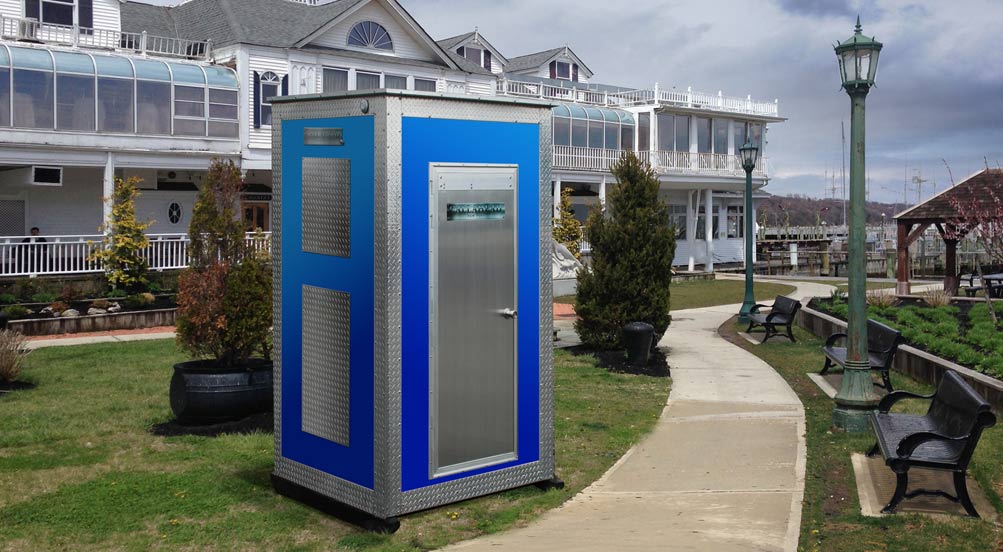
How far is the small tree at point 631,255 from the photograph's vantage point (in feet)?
54.7

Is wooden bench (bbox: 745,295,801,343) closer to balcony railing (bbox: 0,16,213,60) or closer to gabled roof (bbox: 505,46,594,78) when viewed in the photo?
balcony railing (bbox: 0,16,213,60)

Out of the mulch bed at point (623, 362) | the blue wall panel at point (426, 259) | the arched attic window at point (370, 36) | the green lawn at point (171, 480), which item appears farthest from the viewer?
the arched attic window at point (370, 36)

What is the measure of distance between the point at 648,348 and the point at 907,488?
789 cm

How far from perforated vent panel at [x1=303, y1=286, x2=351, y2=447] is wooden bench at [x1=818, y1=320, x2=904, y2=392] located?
6.62 meters

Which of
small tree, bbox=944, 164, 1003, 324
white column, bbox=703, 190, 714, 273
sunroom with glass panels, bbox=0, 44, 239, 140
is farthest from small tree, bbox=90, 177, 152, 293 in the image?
white column, bbox=703, 190, 714, 273

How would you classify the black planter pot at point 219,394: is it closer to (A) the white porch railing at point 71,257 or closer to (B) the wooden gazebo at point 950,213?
(A) the white porch railing at point 71,257

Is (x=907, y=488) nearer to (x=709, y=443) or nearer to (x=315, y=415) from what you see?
(x=709, y=443)

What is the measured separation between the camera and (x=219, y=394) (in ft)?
34.2

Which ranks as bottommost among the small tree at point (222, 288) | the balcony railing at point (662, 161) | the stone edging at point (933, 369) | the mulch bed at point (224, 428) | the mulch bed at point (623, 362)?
the mulch bed at point (224, 428)

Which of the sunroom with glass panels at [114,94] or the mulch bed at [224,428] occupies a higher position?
the sunroom with glass panels at [114,94]

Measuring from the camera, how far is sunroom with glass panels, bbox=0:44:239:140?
2659cm

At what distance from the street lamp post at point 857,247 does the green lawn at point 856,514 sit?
0.32m

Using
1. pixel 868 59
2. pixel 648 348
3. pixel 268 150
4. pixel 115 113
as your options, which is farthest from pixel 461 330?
pixel 268 150

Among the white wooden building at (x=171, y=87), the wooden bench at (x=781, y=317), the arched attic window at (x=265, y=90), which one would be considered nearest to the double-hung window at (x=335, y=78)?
the white wooden building at (x=171, y=87)
